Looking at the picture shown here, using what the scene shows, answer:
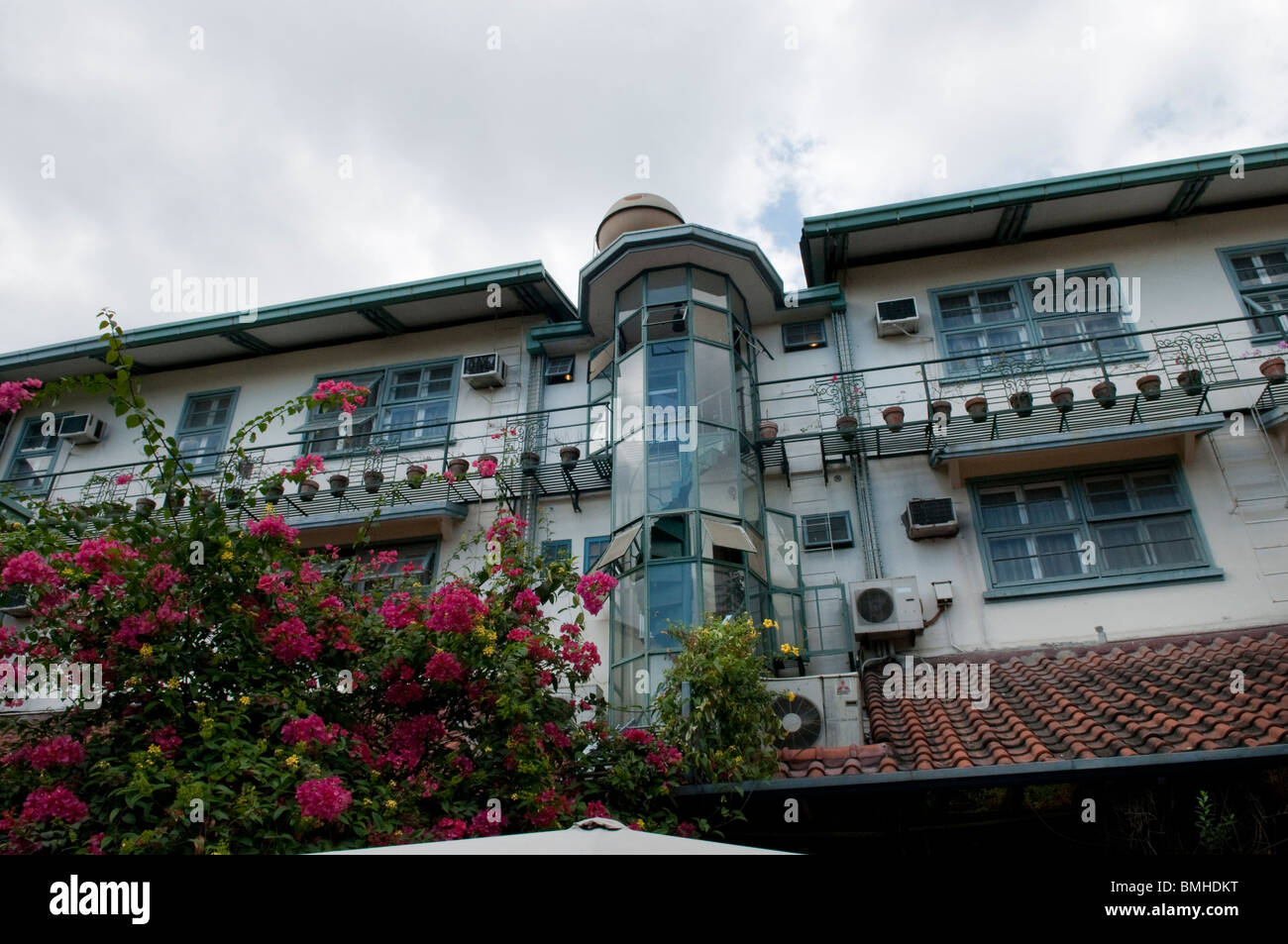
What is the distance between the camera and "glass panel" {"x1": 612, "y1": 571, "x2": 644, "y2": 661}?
31.2ft

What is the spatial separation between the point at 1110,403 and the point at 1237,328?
8.42 ft

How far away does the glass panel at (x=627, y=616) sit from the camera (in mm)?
9516

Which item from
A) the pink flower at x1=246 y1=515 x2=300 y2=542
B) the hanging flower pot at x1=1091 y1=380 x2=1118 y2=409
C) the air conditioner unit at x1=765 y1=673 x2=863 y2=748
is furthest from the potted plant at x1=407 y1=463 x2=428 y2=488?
the hanging flower pot at x1=1091 y1=380 x2=1118 y2=409

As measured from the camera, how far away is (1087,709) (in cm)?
721

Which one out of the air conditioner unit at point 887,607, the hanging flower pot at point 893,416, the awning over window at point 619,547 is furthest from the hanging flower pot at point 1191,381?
the awning over window at point 619,547

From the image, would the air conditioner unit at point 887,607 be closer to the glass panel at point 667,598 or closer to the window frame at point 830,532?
the window frame at point 830,532

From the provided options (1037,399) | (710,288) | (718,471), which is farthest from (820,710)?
(710,288)

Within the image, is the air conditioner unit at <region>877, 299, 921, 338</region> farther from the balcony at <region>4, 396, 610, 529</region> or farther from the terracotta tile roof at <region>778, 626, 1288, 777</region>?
the terracotta tile roof at <region>778, 626, 1288, 777</region>

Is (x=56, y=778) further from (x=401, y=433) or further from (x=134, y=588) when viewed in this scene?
(x=401, y=433)
